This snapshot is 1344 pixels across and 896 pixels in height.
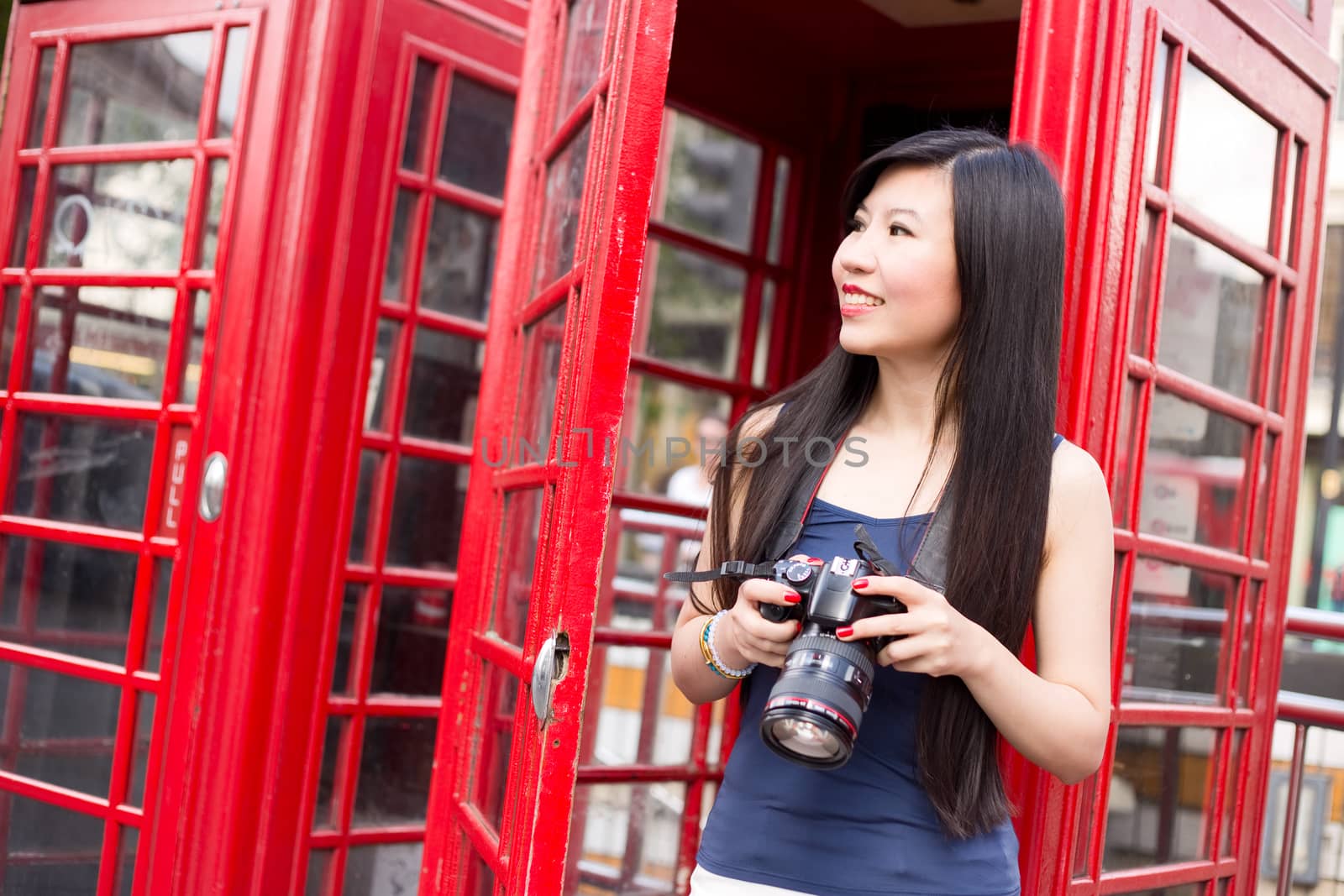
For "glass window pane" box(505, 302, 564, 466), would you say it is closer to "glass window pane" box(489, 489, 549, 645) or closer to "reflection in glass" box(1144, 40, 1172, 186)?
"glass window pane" box(489, 489, 549, 645)

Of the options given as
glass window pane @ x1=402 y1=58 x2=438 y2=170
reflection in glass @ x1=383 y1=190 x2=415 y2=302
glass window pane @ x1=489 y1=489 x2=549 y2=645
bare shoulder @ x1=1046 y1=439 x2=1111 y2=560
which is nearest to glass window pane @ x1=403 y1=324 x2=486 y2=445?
reflection in glass @ x1=383 y1=190 x2=415 y2=302

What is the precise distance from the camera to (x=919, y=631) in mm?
1249

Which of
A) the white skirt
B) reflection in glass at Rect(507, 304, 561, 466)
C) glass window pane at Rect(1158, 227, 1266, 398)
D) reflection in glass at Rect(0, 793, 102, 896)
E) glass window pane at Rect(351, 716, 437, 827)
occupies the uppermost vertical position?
glass window pane at Rect(1158, 227, 1266, 398)

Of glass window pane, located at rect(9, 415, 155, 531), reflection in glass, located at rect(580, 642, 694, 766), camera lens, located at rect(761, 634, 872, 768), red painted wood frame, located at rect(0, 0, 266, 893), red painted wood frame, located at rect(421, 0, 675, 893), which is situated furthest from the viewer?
reflection in glass, located at rect(580, 642, 694, 766)

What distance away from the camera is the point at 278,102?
2.74m

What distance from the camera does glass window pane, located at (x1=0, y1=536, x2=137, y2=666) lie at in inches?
112

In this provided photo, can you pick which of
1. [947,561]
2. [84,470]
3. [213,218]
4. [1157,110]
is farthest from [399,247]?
[947,561]

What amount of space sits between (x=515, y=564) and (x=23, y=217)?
1.85 metres

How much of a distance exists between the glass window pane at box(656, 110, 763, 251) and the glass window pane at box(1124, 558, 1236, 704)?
56.7 inches

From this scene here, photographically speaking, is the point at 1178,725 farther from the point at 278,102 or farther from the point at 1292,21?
the point at 278,102

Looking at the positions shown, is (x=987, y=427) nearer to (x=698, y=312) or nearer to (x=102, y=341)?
(x=698, y=312)

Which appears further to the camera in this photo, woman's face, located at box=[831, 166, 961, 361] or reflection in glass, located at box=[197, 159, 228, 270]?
reflection in glass, located at box=[197, 159, 228, 270]

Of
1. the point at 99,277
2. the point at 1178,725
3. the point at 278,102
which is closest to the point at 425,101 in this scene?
the point at 278,102

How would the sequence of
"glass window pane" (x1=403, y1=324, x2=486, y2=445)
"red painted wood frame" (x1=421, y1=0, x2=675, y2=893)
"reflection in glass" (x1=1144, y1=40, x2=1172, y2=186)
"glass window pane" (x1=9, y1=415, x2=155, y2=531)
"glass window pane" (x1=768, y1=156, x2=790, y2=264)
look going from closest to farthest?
"red painted wood frame" (x1=421, y1=0, x2=675, y2=893) → "reflection in glass" (x1=1144, y1=40, x2=1172, y2=186) → "glass window pane" (x1=9, y1=415, x2=155, y2=531) → "glass window pane" (x1=403, y1=324, x2=486, y2=445) → "glass window pane" (x1=768, y1=156, x2=790, y2=264)
